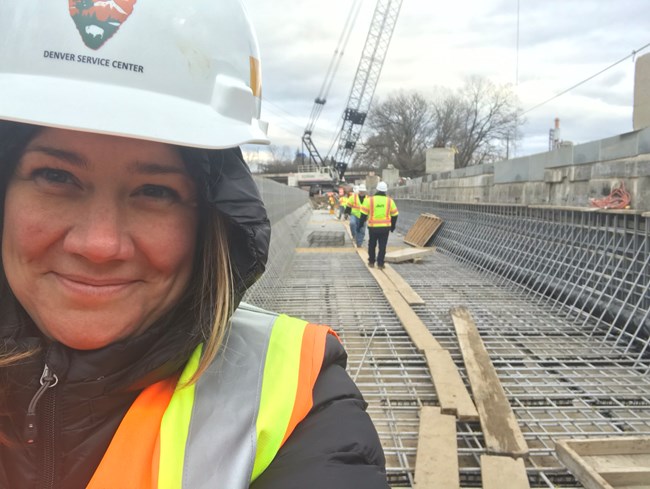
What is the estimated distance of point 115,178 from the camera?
1.06 metres

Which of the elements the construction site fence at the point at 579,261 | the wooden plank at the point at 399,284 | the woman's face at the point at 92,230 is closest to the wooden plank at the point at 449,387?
the construction site fence at the point at 579,261

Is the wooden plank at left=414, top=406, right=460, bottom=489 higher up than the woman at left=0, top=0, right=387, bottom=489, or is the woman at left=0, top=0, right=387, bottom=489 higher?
the woman at left=0, top=0, right=387, bottom=489

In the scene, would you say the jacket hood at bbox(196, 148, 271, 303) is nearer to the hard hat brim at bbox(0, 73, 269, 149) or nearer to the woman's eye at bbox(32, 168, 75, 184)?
the hard hat brim at bbox(0, 73, 269, 149)

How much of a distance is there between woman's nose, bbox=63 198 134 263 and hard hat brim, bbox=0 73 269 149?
19 cm

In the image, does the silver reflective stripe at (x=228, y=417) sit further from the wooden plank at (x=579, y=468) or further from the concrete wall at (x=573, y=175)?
the concrete wall at (x=573, y=175)

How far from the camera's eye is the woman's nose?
1.05 metres

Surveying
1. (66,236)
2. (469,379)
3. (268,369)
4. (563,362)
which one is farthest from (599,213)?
(66,236)

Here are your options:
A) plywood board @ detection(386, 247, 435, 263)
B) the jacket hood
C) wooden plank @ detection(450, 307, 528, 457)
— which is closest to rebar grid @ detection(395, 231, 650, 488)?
wooden plank @ detection(450, 307, 528, 457)

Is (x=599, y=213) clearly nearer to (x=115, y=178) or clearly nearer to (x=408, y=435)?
(x=408, y=435)

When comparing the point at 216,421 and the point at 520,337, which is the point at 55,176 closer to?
the point at 216,421

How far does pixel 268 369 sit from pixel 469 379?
10.3 ft

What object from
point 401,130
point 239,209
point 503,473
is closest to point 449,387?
point 503,473

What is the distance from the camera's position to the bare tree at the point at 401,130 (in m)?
67.3

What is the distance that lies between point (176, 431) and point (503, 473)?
2.29 metres
